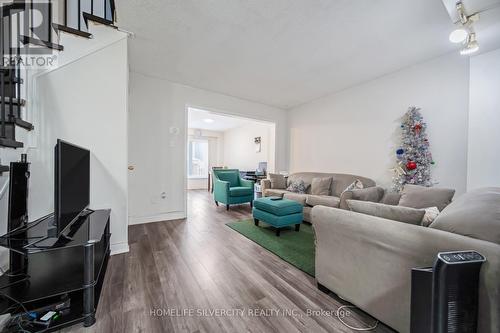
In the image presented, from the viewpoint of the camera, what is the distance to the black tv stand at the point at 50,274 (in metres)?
1.19

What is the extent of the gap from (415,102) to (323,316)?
11.2ft

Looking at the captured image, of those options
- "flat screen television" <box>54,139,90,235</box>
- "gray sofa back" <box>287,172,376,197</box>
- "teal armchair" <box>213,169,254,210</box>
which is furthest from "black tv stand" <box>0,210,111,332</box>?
"gray sofa back" <box>287,172,376,197</box>

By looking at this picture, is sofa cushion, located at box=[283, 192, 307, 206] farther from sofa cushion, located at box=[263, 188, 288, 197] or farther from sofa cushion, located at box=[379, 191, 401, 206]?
sofa cushion, located at box=[379, 191, 401, 206]

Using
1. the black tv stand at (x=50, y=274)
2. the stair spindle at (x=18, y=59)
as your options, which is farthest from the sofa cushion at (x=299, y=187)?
the stair spindle at (x=18, y=59)

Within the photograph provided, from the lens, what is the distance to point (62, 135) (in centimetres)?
198

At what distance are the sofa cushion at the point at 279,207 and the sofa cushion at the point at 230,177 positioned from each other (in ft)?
6.34

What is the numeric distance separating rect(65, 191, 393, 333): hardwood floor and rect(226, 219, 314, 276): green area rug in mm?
105

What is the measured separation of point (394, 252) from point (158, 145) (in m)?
3.62

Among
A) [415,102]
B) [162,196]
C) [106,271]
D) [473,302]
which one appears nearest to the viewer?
[473,302]

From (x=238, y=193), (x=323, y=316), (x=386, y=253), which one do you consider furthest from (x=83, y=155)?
(x=238, y=193)

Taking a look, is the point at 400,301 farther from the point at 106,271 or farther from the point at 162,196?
the point at 162,196

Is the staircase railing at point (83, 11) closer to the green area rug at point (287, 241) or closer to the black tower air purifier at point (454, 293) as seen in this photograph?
the green area rug at point (287, 241)

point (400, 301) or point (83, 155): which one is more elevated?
point (83, 155)

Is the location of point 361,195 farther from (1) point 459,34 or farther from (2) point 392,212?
(1) point 459,34
